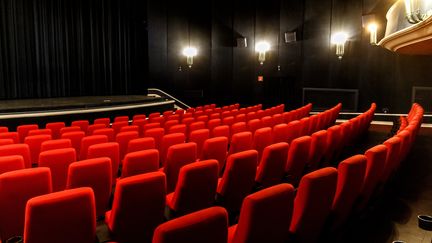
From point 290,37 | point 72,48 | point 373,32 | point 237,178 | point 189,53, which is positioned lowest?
point 237,178

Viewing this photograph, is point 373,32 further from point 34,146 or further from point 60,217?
point 60,217

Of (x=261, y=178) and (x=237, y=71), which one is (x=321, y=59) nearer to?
(x=237, y=71)

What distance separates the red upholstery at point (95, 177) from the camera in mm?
2646

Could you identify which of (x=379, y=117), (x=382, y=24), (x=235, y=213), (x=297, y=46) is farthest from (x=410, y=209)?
(x=297, y=46)

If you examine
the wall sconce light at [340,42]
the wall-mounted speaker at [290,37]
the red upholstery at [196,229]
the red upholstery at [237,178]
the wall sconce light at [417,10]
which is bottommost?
the red upholstery at [237,178]

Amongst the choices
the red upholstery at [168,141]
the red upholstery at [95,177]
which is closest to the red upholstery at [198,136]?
the red upholstery at [168,141]

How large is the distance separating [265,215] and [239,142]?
2.47 meters

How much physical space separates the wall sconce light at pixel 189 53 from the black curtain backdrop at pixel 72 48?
154 cm

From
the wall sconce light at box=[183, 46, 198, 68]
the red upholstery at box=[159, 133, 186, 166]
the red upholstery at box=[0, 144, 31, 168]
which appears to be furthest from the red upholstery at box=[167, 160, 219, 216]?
the wall sconce light at box=[183, 46, 198, 68]

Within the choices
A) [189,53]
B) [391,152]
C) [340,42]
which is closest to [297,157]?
[391,152]

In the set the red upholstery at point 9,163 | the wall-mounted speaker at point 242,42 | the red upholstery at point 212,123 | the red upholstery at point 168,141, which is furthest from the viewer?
the wall-mounted speaker at point 242,42

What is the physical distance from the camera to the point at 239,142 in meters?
4.22

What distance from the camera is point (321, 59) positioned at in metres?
11.8

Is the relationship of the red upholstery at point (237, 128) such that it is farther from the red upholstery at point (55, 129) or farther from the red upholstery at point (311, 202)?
the red upholstery at point (311, 202)
